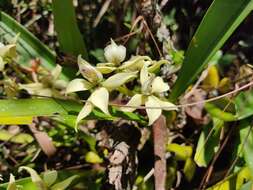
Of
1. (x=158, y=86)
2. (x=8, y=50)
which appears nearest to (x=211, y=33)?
(x=158, y=86)

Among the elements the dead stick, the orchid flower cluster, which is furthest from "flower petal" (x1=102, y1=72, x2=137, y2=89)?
the dead stick

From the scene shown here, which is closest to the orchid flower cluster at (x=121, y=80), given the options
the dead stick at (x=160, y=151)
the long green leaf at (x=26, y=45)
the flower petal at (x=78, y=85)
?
the flower petal at (x=78, y=85)

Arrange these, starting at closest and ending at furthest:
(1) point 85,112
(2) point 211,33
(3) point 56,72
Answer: (1) point 85,112, (2) point 211,33, (3) point 56,72

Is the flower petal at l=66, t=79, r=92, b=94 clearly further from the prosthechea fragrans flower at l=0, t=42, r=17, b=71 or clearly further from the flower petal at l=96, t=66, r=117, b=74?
the prosthechea fragrans flower at l=0, t=42, r=17, b=71

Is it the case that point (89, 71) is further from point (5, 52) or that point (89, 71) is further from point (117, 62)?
point (5, 52)

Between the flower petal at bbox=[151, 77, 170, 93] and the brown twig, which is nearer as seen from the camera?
the flower petal at bbox=[151, 77, 170, 93]

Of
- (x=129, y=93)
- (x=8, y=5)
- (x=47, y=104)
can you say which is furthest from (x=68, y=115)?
(x=8, y=5)

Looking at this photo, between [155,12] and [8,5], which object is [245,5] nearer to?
[155,12]
